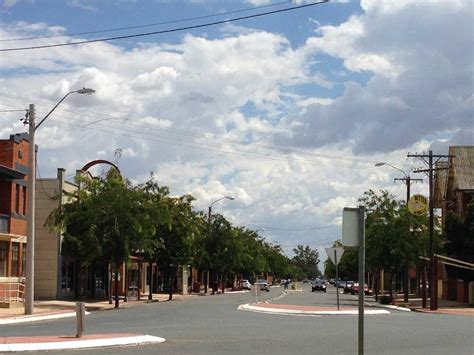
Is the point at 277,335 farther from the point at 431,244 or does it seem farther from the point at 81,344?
the point at 431,244

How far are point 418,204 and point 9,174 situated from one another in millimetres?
26643

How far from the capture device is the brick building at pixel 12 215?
150 ft

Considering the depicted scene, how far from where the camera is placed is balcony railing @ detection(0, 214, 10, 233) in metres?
46.0

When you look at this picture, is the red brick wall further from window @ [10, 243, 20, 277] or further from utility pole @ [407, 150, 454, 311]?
utility pole @ [407, 150, 454, 311]

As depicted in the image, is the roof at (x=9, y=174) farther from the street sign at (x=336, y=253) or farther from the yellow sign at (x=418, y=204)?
the yellow sign at (x=418, y=204)

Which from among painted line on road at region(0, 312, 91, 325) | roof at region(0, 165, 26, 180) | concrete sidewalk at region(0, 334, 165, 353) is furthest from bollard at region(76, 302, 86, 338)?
roof at region(0, 165, 26, 180)

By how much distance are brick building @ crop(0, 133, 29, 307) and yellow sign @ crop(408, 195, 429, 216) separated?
2526 centimetres

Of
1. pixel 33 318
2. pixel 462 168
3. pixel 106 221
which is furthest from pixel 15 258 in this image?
pixel 462 168

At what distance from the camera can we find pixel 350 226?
39.5 ft

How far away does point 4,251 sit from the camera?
46375 mm

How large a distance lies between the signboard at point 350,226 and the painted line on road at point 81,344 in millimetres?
9638

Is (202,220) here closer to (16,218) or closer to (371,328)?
(16,218)

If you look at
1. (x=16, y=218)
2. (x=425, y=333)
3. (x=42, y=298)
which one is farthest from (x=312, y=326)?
(x=42, y=298)

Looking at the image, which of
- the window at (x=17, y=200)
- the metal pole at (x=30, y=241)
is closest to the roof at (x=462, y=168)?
the window at (x=17, y=200)
